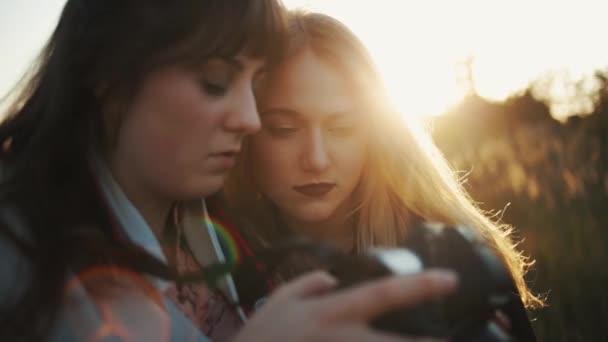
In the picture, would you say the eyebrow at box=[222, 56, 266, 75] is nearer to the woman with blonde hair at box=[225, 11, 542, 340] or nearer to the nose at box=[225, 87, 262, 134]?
the nose at box=[225, 87, 262, 134]

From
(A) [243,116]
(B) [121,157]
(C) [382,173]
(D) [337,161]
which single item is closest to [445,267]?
(A) [243,116]

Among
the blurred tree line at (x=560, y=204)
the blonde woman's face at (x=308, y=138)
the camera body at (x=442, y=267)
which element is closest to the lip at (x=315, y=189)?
the blonde woman's face at (x=308, y=138)

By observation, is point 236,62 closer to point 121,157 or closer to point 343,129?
point 121,157

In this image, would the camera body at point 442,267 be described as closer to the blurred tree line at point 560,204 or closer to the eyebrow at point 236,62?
the eyebrow at point 236,62

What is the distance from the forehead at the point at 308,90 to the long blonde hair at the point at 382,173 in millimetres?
47

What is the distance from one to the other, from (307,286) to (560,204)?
10.2 feet

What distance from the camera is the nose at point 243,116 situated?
139 centimetres

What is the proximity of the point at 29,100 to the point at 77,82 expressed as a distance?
232 millimetres

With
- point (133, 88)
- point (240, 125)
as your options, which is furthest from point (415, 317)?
point (133, 88)

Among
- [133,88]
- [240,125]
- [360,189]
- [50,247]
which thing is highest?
[133,88]

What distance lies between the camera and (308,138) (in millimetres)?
1794

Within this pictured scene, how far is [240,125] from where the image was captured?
140 centimetres

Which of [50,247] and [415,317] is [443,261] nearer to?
[415,317]

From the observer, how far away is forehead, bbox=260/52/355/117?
1783mm
